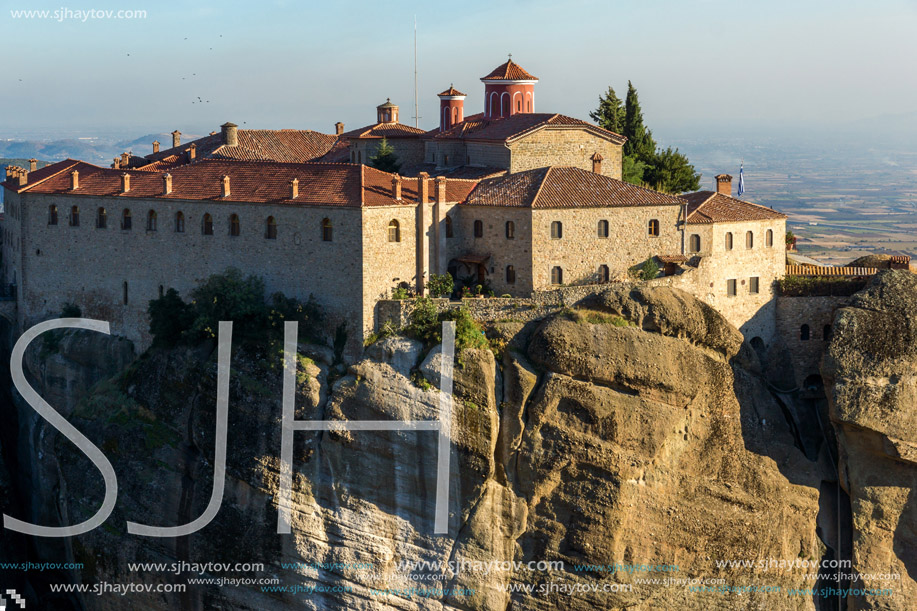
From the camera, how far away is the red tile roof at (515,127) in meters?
49.6

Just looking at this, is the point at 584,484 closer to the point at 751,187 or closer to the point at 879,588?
the point at 879,588

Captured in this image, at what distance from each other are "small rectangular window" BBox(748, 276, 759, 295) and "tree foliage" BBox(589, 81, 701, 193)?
10092mm

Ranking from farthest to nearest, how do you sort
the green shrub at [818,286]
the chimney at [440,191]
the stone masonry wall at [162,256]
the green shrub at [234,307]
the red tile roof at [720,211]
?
the green shrub at [818,286], the red tile roof at [720,211], the chimney at [440,191], the green shrub at [234,307], the stone masonry wall at [162,256]

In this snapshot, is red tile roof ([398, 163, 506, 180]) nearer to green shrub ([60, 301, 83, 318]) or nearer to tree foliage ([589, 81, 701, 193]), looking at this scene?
tree foliage ([589, 81, 701, 193])

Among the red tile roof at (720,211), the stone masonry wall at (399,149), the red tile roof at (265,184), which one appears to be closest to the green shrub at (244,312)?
the red tile roof at (265,184)

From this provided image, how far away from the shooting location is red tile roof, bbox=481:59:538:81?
55.8 m

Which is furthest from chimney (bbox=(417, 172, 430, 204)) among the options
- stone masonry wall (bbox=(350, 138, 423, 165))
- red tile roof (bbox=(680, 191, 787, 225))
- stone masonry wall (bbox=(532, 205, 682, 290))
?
stone masonry wall (bbox=(350, 138, 423, 165))

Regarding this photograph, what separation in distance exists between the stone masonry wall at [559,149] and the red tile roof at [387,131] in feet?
21.1

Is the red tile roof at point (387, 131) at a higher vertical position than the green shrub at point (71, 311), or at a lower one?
higher

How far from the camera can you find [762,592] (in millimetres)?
42562

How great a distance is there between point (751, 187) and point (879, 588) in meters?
159

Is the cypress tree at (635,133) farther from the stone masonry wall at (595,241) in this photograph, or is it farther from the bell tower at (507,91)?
the stone masonry wall at (595,241)

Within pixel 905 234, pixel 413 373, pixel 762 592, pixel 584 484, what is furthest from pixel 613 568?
pixel 905 234

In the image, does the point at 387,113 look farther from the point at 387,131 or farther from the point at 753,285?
the point at 753,285
